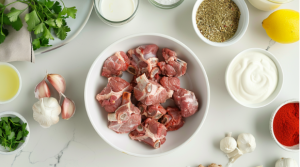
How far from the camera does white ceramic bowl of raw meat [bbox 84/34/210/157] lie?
4.45 feet

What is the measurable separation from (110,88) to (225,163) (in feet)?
3.23

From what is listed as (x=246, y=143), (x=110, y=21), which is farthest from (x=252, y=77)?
(x=110, y=21)

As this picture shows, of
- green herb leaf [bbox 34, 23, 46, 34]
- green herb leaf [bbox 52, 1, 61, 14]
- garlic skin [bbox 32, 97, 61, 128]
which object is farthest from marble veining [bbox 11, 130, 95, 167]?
green herb leaf [bbox 52, 1, 61, 14]

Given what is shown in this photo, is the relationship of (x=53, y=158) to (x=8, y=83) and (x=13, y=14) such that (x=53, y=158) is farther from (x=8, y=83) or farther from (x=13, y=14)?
(x=13, y=14)

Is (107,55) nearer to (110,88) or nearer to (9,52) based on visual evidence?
(110,88)

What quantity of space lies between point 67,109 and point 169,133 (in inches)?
27.7

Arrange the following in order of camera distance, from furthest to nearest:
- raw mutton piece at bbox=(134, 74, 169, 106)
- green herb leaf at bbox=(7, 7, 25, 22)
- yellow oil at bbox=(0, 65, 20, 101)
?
yellow oil at bbox=(0, 65, 20, 101)
raw mutton piece at bbox=(134, 74, 169, 106)
green herb leaf at bbox=(7, 7, 25, 22)

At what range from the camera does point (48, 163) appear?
5.03 ft

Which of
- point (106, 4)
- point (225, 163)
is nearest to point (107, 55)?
point (106, 4)

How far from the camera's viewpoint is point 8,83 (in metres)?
1.46

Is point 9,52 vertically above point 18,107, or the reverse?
point 9,52

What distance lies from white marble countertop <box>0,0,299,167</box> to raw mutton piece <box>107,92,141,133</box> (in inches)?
9.8

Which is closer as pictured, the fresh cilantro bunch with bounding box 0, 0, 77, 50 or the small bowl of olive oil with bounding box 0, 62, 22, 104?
the fresh cilantro bunch with bounding box 0, 0, 77, 50

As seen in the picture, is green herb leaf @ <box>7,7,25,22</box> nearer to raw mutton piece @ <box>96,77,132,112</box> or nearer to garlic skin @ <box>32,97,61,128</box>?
garlic skin @ <box>32,97,61,128</box>
